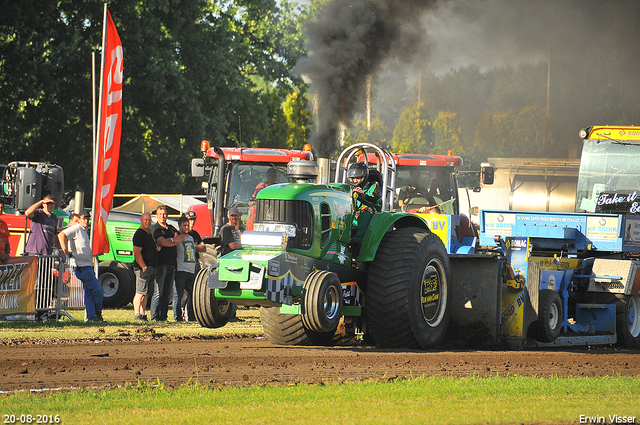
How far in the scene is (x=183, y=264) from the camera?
43.5 ft

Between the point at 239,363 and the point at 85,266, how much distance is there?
5809 mm

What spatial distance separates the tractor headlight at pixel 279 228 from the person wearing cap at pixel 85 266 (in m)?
4.98

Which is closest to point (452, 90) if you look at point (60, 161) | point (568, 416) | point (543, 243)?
point (60, 161)

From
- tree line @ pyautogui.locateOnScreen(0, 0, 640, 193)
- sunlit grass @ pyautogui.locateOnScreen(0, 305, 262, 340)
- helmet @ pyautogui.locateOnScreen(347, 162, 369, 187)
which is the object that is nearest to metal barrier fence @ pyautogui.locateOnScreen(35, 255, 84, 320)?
sunlit grass @ pyautogui.locateOnScreen(0, 305, 262, 340)

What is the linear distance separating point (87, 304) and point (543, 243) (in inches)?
283

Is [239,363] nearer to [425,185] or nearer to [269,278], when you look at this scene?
[269,278]

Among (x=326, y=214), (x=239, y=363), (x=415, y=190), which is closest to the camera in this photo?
(x=239, y=363)

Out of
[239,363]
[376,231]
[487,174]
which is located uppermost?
[487,174]

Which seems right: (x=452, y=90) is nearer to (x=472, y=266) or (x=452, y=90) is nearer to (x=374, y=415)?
(x=472, y=266)

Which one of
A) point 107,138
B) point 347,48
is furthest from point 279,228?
point 347,48

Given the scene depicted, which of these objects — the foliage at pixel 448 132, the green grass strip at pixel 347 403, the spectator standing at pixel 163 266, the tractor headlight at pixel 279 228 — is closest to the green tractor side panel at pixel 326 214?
the tractor headlight at pixel 279 228

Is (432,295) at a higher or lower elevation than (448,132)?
lower

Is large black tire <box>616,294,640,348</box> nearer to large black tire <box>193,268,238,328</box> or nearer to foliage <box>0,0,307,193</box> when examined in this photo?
large black tire <box>193,268,238,328</box>

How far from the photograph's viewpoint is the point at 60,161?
93.5 feet
